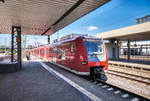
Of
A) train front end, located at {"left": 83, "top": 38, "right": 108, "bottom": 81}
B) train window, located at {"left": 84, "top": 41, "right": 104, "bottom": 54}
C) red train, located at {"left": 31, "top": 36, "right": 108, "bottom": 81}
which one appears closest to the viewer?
red train, located at {"left": 31, "top": 36, "right": 108, "bottom": 81}

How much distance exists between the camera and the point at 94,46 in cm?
688

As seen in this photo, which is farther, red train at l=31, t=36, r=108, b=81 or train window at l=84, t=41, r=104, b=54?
train window at l=84, t=41, r=104, b=54

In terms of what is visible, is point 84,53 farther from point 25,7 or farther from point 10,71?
point 10,71

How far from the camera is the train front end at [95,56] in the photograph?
648cm

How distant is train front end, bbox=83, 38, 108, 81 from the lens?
648 centimetres

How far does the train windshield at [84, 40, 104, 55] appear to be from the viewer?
662 centimetres

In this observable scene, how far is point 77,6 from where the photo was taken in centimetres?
605

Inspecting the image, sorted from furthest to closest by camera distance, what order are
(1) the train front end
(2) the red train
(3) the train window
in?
(3) the train window, (1) the train front end, (2) the red train

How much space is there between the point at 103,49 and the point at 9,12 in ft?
21.4

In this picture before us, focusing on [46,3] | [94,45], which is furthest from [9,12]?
[94,45]

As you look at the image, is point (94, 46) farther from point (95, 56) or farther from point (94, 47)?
point (95, 56)

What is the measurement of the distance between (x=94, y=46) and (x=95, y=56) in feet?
2.22

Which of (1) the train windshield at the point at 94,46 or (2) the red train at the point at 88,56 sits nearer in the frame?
(2) the red train at the point at 88,56

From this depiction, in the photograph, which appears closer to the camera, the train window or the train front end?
the train front end
